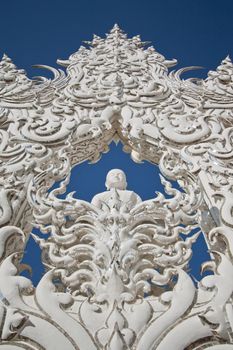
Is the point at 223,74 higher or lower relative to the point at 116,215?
higher

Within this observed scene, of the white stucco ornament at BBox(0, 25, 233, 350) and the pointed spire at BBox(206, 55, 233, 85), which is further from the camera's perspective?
the pointed spire at BBox(206, 55, 233, 85)

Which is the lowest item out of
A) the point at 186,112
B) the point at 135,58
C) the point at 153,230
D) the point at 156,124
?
the point at 153,230

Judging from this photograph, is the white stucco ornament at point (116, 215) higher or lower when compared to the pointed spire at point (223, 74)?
lower

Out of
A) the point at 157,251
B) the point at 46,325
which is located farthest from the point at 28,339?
the point at 157,251

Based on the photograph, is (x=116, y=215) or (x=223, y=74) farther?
(x=223, y=74)

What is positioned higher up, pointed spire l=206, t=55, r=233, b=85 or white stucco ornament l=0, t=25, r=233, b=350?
pointed spire l=206, t=55, r=233, b=85

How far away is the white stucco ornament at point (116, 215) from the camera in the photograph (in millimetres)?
2084

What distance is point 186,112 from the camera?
13.2 ft

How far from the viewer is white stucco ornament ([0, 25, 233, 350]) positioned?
2.08 meters

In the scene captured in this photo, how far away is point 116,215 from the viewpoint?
270cm

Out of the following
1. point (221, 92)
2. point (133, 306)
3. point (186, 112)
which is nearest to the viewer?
point (133, 306)

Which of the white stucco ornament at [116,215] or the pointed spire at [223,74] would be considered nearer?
the white stucco ornament at [116,215]

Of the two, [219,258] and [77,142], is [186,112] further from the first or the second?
[219,258]

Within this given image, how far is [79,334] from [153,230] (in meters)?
0.86
